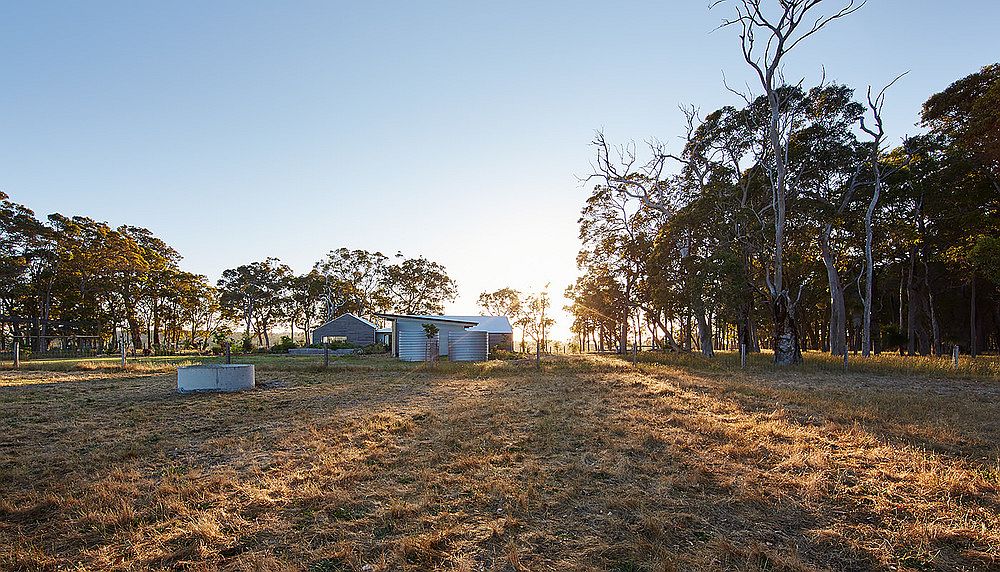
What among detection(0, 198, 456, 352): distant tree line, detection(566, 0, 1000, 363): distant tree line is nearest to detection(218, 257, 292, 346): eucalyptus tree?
detection(0, 198, 456, 352): distant tree line

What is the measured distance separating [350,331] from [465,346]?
675 inches

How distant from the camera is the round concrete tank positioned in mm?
11281

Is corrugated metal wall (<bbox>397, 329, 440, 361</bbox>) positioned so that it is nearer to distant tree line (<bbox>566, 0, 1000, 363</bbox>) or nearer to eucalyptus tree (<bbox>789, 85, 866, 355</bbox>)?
distant tree line (<bbox>566, 0, 1000, 363</bbox>)

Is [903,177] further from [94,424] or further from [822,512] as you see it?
[94,424]

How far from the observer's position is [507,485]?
442cm

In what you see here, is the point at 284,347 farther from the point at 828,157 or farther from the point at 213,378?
the point at 828,157

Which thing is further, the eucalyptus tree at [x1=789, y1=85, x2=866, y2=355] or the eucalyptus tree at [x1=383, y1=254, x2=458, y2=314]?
the eucalyptus tree at [x1=383, y1=254, x2=458, y2=314]

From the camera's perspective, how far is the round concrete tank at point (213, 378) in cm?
1128

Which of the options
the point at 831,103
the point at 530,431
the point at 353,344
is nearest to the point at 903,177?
the point at 831,103

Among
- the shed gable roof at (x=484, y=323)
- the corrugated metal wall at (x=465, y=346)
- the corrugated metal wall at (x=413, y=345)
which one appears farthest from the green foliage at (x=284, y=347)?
the corrugated metal wall at (x=465, y=346)

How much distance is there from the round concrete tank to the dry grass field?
195 centimetres

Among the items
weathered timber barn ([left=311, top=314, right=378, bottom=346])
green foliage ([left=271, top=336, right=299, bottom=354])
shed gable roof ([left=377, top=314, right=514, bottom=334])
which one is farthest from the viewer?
weathered timber barn ([left=311, top=314, right=378, bottom=346])

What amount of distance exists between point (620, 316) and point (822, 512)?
30.4 metres

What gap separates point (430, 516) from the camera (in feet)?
12.2
